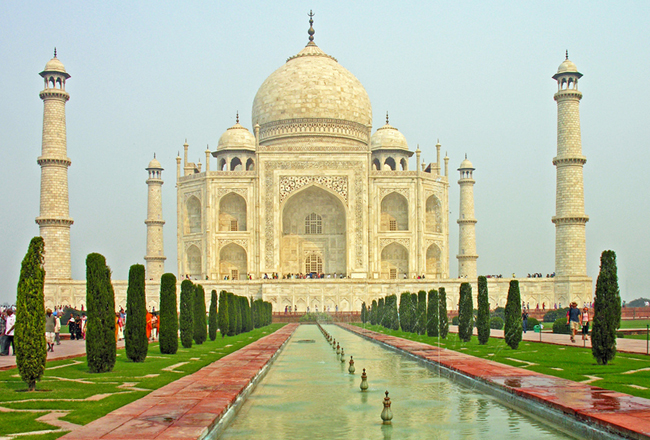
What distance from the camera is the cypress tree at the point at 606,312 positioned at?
30.2ft

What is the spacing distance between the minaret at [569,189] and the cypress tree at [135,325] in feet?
73.8

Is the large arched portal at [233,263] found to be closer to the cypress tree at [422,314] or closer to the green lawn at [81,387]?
the cypress tree at [422,314]

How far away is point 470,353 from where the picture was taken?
11.2m

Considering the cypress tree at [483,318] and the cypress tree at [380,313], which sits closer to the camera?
the cypress tree at [483,318]

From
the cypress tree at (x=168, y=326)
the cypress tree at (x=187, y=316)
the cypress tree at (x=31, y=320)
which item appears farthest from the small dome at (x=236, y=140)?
the cypress tree at (x=31, y=320)

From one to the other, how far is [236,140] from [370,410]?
31.3 m

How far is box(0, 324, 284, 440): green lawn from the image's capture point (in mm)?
5227

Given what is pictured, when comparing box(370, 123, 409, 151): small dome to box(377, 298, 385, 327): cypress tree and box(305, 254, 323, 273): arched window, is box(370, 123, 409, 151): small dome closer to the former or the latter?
box(305, 254, 323, 273): arched window

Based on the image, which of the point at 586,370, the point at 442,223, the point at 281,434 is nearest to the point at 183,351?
the point at 586,370

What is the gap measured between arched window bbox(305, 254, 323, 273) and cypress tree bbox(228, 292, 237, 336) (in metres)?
14.9

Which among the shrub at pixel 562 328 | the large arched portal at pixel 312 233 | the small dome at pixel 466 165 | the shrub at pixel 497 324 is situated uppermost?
the small dome at pixel 466 165

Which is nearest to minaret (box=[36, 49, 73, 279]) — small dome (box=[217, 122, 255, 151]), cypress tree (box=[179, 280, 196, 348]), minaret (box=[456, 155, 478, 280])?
small dome (box=[217, 122, 255, 151])

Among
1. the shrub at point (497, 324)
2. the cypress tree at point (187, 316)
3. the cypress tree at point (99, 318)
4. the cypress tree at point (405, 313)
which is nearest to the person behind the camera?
the cypress tree at point (99, 318)

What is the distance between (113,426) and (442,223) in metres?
30.6
